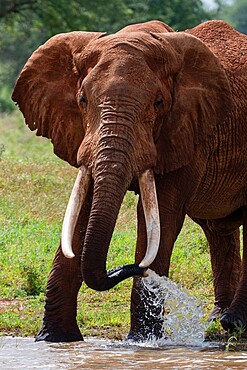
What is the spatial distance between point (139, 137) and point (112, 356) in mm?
1209

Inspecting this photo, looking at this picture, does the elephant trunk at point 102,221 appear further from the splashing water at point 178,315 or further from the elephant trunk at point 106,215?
the splashing water at point 178,315

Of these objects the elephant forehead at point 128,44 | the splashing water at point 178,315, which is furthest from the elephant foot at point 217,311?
the elephant forehead at point 128,44

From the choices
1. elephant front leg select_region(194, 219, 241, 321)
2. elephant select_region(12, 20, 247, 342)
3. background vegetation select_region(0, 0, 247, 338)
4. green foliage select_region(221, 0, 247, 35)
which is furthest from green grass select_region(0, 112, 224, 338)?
green foliage select_region(221, 0, 247, 35)

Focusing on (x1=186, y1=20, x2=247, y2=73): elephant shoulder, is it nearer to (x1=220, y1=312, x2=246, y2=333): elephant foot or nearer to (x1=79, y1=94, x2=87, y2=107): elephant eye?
(x1=79, y1=94, x2=87, y2=107): elephant eye

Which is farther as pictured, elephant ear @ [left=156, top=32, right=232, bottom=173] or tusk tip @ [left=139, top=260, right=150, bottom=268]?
elephant ear @ [left=156, top=32, right=232, bottom=173]

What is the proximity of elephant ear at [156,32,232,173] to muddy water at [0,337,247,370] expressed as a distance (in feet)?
3.38

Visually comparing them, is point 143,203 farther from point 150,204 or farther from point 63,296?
point 63,296

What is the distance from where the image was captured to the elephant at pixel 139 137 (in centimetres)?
622

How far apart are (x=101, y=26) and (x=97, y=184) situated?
26.9 metres

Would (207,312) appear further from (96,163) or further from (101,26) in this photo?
(101,26)

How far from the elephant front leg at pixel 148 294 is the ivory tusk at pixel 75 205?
40 cm

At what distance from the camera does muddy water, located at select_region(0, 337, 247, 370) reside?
6164 millimetres

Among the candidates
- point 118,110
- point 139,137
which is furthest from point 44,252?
point 118,110

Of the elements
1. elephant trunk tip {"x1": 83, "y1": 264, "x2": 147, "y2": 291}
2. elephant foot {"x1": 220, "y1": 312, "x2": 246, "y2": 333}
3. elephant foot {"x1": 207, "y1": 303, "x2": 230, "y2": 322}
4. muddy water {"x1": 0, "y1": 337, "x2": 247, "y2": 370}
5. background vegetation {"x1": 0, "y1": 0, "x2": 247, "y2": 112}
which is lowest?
elephant foot {"x1": 207, "y1": 303, "x2": 230, "y2": 322}
